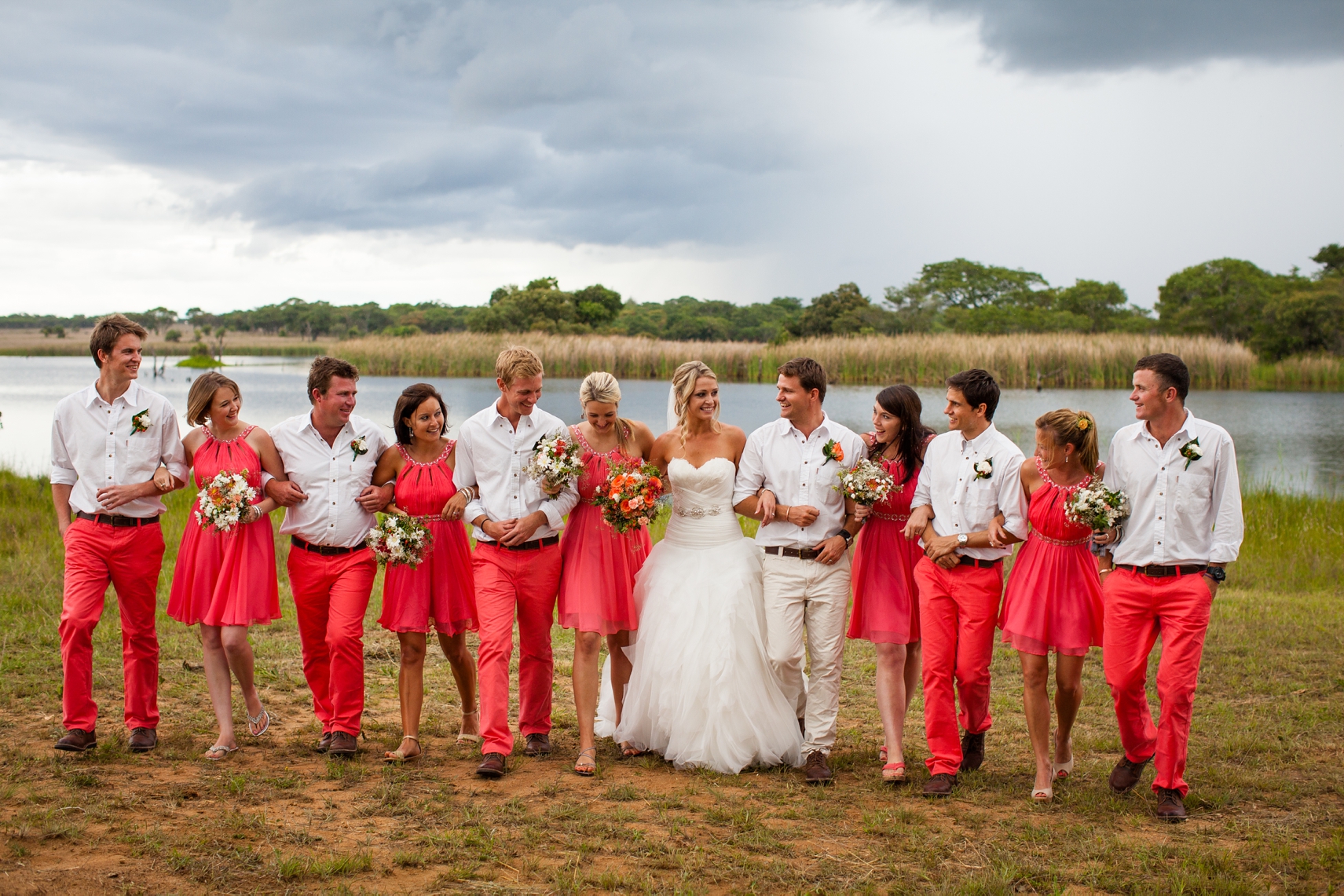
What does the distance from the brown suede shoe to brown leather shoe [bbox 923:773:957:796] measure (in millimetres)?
3297

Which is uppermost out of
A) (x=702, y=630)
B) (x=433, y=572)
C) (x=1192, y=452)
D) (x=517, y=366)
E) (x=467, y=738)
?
(x=517, y=366)

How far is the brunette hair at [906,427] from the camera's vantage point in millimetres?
6199

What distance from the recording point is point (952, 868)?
183 inches

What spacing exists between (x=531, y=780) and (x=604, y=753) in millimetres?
738

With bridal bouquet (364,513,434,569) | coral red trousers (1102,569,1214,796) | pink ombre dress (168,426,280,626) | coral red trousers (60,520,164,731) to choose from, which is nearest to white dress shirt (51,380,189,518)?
coral red trousers (60,520,164,731)

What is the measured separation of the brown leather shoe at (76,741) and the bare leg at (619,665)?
3.12 metres

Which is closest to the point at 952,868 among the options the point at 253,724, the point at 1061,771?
the point at 1061,771

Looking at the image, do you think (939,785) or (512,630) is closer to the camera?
A: (939,785)

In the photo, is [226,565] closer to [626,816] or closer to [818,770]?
[626,816]

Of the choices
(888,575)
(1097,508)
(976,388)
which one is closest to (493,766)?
(888,575)

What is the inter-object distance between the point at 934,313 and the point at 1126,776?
77721 mm

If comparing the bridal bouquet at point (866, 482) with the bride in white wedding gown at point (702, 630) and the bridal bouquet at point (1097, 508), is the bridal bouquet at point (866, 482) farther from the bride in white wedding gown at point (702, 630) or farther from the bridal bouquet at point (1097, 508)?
the bridal bouquet at point (1097, 508)

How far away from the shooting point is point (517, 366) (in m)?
6.10

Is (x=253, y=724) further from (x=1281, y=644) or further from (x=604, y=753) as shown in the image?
(x=1281, y=644)
